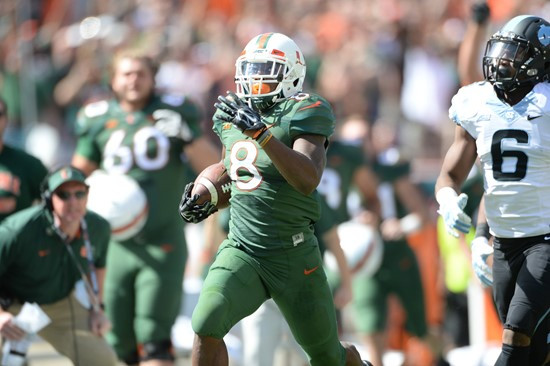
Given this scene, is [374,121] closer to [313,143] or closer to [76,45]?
[76,45]

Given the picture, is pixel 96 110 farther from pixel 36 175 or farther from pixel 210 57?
pixel 210 57

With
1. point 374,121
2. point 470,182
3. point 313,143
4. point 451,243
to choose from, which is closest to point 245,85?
point 313,143

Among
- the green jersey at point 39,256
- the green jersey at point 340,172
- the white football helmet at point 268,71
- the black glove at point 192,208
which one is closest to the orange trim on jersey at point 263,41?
the white football helmet at point 268,71

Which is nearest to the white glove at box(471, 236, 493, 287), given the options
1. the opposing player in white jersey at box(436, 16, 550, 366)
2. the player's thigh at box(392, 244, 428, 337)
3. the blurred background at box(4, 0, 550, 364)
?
the opposing player in white jersey at box(436, 16, 550, 366)

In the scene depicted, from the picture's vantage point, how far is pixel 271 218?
211 inches

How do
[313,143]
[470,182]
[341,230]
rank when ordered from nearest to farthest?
[313,143]
[470,182]
[341,230]

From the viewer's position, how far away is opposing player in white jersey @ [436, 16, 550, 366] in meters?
5.43

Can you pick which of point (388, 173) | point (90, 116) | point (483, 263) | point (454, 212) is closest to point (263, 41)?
Answer: point (454, 212)

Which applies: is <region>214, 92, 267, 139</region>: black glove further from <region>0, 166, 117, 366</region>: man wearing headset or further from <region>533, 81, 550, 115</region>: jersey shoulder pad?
<region>0, 166, 117, 366</region>: man wearing headset

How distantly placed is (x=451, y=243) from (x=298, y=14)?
181 inches

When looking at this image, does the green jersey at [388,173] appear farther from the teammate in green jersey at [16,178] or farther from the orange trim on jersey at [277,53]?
the orange trim on jersey at [277,53]

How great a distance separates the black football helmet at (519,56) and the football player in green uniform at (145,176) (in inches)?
89.5

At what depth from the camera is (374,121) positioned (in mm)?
12938

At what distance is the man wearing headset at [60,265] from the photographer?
253 inches
